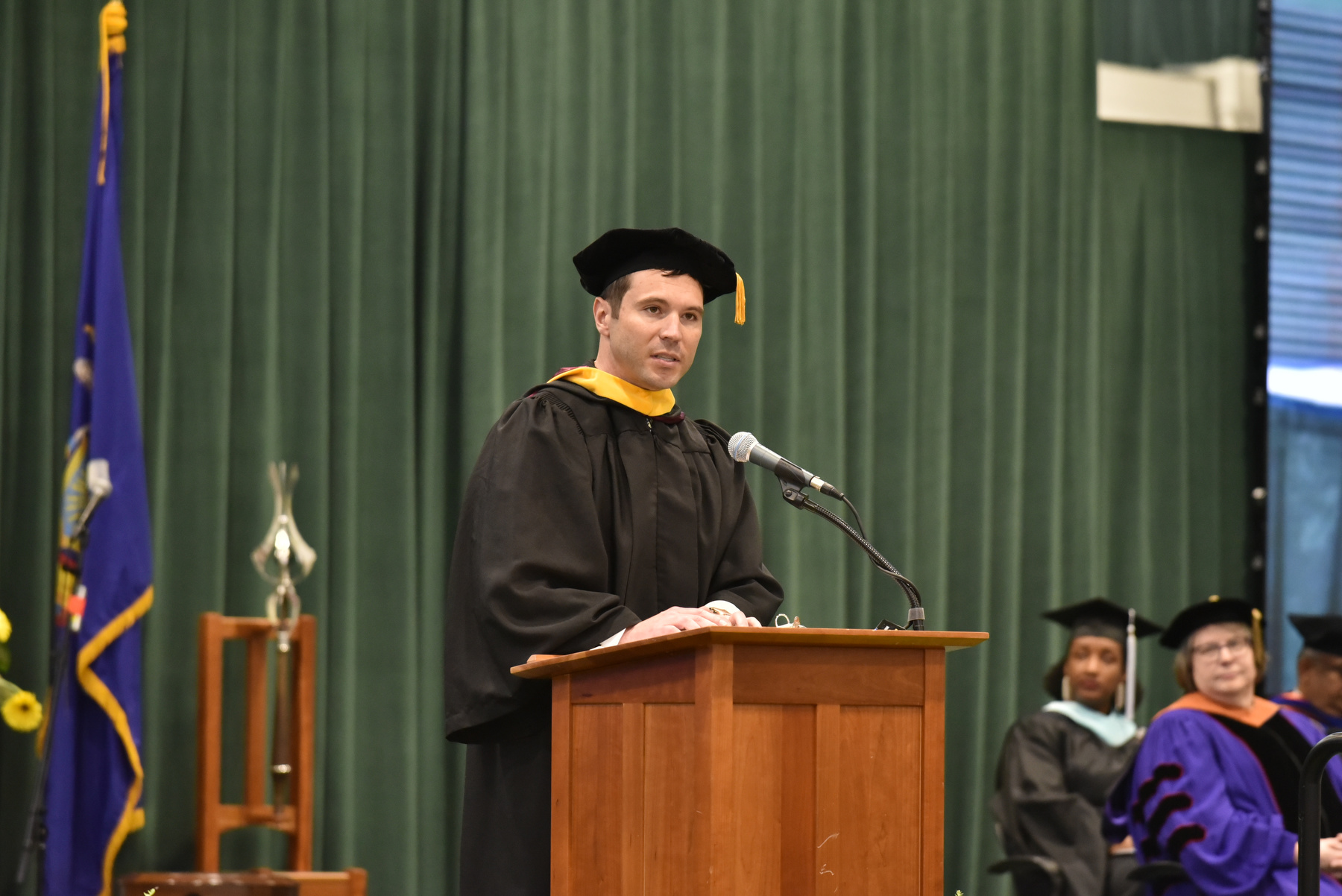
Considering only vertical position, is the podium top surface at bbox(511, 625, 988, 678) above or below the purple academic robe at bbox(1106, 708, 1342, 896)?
above

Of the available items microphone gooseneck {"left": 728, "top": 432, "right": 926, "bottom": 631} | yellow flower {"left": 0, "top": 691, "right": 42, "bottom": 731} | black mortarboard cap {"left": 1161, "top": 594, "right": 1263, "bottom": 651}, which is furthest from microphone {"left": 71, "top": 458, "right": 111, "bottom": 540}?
black mortarboard cap {"left": 1161, "top": 594, "right": 1263, "bottom": 651}

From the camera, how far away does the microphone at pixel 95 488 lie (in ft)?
14.4

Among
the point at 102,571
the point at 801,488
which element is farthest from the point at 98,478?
the point at 801,488

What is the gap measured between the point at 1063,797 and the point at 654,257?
313cm

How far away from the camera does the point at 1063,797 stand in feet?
16.8

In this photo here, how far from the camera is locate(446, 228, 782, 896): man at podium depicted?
2436mm

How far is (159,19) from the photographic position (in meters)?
5.09

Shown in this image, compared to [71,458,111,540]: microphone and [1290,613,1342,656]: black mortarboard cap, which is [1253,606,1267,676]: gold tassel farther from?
[71,458,111,540]: microphone

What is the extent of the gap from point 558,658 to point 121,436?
2.73m

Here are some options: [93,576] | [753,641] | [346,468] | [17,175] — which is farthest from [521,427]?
[17,175]

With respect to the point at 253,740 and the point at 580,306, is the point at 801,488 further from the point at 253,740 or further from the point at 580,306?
the point at 580,306

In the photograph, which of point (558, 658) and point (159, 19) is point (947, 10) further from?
point (558, 658)

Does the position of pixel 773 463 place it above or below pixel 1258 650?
above

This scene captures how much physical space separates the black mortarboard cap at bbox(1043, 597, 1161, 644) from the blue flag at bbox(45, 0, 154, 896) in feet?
9.99
